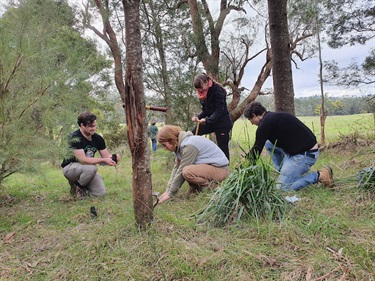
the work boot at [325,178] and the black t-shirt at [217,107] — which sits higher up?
the black t-shirt at [217,107]

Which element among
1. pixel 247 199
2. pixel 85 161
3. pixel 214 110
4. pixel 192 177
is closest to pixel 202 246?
pixel 247 199

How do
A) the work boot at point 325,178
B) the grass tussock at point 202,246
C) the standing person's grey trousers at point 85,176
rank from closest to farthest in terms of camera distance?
the grass tussock at point 202,246
the work boot at point 325,178
the standing person's grey trousers at point 85,176

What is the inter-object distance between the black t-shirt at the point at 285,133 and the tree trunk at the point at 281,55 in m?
1.64

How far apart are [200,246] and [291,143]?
1.95 m

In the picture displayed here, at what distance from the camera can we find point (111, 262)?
190cm

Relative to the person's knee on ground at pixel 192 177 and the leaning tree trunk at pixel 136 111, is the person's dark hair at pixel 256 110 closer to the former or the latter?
the person's knee on ground at pixel 192 177

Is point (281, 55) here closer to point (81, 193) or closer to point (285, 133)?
point (285, 133)

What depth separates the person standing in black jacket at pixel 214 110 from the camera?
414 centimetres

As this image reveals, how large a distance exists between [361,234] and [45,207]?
340 cm

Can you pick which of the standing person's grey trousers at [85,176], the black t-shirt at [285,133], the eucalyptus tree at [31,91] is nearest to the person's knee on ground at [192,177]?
the black t-shirt at [285,133]

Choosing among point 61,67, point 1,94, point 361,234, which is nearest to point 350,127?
point 361,234

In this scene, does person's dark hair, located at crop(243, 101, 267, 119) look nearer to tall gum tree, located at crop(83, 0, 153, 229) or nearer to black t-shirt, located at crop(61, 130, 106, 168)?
tall gum tree, located at crop(83, 0, 153, 229)

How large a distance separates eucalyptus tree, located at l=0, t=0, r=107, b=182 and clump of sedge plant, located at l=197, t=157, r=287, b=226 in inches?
72.9

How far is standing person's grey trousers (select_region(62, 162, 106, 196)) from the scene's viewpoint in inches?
161
